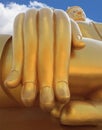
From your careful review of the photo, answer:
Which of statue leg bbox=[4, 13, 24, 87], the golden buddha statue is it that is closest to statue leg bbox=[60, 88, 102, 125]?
the golden buddha statue

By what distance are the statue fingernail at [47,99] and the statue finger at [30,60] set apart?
→ 17 millimetres

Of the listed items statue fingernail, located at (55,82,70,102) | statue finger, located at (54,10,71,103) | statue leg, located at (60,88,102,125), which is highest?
statue finger, located at (54,10,71,103)

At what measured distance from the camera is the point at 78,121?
63cm

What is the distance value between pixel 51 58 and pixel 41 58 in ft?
0.06

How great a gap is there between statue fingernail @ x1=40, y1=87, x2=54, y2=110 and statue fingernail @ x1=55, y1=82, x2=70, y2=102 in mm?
10

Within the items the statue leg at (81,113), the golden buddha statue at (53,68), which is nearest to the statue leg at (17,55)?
the golden buddha statue at (53,68)

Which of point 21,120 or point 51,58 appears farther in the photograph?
point 21,120

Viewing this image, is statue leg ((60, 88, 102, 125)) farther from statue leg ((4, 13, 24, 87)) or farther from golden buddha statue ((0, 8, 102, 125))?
statue leg ((4, 13, 24, 87))

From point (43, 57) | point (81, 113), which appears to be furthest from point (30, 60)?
point (81, 113)

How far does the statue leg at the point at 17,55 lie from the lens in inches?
24.0

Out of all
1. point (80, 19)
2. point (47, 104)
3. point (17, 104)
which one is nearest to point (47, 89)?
point (47, 104)

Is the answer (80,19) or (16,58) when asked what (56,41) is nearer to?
(16,58)

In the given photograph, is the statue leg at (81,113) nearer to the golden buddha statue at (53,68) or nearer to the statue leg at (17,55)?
the golden buddha statue at (53,68)

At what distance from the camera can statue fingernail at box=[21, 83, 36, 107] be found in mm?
593
